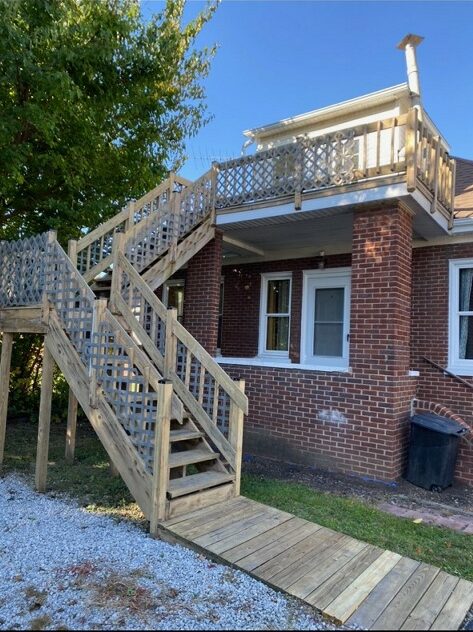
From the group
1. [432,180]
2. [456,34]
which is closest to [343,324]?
[432,180]

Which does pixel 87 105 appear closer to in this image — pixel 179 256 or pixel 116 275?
pixel 179 256

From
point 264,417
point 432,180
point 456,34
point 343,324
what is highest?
point 456,34

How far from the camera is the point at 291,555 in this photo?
10.6 feet

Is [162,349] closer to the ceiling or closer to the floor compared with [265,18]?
closer to the floor

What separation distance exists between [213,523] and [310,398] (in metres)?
3.04

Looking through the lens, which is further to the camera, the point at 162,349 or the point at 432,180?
the point at 432,180

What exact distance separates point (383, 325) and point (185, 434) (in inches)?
117

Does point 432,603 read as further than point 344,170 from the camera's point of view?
No

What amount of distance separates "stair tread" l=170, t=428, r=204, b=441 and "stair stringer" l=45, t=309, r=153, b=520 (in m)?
0.54

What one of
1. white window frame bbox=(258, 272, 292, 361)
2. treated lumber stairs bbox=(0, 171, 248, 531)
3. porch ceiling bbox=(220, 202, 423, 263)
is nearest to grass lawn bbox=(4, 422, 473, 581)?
treated lumber stairs bbox=(0, 171, 248, 531)

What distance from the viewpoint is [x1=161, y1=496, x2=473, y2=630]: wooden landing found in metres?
2.58

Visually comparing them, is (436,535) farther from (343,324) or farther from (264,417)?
(343,324)

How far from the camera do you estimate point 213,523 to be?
377 centimetres

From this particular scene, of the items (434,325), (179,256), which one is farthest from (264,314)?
(434,325)
